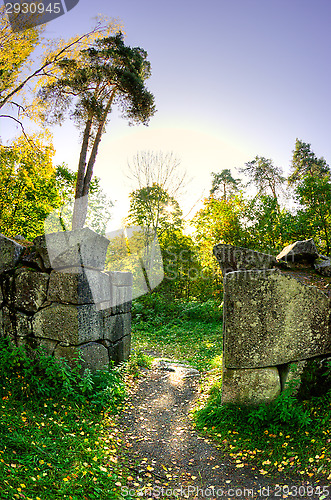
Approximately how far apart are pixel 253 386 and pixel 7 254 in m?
3.83

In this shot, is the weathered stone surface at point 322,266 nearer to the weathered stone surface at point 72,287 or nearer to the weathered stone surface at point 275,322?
the weathered stone surface at point 275,322

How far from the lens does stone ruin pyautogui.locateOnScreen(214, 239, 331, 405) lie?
144 inches

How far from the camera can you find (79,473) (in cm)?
267

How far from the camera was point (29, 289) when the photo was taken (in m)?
4.52

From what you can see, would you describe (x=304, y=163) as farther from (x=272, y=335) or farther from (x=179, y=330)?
(x=272, y=335)

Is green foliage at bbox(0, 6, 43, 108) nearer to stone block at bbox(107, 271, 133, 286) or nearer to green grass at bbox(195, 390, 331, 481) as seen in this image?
stone block at bbox(107, 271, 133, 286)

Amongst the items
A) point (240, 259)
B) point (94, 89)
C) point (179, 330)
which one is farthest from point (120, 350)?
point (94, 89)

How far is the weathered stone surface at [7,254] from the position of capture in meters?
4.69

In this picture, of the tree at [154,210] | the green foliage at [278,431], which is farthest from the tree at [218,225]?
the green foliage at [278,431]

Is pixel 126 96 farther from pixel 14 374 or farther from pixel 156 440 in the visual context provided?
pixel 156 440

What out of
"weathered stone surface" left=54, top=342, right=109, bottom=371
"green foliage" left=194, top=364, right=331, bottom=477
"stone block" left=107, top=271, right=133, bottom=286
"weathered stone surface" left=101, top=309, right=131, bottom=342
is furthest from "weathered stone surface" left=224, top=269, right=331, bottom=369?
"stone block" left=107, top=271, right=133, bottom=286

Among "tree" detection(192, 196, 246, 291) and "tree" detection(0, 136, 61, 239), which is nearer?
"tree" detection(0, 136, 61, 239)

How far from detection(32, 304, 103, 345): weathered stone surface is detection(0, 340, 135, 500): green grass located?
12.6 inches

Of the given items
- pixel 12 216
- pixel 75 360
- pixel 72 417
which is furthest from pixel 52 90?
pixel 72 417
